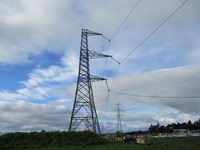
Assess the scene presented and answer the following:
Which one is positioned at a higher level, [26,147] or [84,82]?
[84,82]

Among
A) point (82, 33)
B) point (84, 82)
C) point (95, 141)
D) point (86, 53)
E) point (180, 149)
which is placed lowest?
point (180, 149)

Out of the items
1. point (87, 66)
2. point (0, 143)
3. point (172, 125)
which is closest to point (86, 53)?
point (87, 66)

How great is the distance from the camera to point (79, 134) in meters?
61.0

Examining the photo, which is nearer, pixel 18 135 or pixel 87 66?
pixel 87 66

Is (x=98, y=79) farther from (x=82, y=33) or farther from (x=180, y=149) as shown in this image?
(x=180, y=149)

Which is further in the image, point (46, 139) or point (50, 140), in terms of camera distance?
point (46, 139)

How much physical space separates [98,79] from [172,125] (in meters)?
154

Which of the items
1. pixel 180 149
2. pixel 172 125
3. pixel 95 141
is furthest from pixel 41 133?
pixel 172 125

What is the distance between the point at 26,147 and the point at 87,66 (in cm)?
1597

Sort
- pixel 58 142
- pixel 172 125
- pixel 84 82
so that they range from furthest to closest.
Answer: pixel 172 125, pixel 58 142, pixel 84 82

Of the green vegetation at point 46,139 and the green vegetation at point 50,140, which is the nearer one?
the green vegetation at point 50,140

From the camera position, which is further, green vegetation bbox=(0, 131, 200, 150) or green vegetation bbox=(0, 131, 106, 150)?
green vegetation bbox=(0, 131, 106, 150)

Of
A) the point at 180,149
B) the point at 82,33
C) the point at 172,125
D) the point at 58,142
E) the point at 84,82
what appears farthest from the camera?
the point at 172,125

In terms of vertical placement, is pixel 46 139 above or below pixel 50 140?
above
